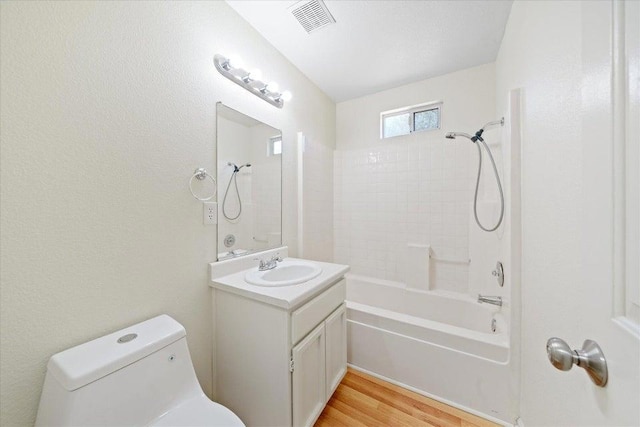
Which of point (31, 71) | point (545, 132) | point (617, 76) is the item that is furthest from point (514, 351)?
point (31, 71)

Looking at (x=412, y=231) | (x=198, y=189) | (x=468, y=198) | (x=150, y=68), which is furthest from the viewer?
(x=412, y=231)

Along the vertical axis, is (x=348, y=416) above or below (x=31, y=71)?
below

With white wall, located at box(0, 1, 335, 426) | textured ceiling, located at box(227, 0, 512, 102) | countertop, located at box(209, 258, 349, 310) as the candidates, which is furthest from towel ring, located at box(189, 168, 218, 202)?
textured ceiling, located at box(227, 0, 512, 102)

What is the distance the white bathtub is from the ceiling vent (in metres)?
2.05

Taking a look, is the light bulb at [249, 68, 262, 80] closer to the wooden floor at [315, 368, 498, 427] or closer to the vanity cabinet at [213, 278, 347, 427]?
the vanity cabinet at [213, 278, 347, 427]

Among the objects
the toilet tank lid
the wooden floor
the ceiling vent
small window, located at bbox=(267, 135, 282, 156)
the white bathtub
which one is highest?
the ceiling vent

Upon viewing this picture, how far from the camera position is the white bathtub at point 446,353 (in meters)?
1.36

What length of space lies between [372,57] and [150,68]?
1.62 m

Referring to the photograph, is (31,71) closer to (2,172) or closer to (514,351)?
(2,172)

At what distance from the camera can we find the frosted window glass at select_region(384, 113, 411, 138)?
2434 millimetres

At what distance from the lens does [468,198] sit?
2082 mm

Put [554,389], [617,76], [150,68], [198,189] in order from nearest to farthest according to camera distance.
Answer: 1. [617,76]
2. [554,389]
3. [150,68]
4. [198,189]

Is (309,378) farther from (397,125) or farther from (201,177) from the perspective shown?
(397,125)

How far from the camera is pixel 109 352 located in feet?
2.65
